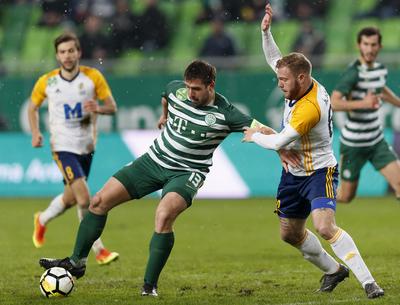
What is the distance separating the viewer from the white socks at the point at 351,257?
8148 millimetres

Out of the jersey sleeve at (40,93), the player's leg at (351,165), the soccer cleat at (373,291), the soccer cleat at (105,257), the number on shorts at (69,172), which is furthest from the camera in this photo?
the player's leg at (351,165)

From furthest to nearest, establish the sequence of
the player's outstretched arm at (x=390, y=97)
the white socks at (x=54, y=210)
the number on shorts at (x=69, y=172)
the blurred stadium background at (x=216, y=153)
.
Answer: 1. the player's outstretched arm at (x=390, y=97)
2. the white socks at (x=54, y=210)
3. the number on shorts at (x=69, y=172)
4. the blurred stadium background at (x=216, y=153)

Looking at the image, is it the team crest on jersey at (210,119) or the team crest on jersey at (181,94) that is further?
the team crest on jersey at (181,94)

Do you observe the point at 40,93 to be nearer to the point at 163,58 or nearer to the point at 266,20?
the point at 266,20

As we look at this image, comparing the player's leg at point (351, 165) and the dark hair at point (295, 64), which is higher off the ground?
the dark hair at point (295, 64)

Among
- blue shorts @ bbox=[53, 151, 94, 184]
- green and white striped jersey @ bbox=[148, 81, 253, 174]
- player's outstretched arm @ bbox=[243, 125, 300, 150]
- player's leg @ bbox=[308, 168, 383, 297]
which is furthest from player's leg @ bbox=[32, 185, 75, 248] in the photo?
player's leg @ bbox=[308, 168, 383, 297]

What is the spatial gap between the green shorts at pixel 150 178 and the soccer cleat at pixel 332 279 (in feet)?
4.27

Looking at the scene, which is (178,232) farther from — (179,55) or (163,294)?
(179,55)

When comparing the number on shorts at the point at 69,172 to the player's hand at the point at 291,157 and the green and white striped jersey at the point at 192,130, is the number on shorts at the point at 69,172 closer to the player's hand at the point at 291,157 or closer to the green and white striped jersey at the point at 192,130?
the green and white striped jersey at the point at 192,130

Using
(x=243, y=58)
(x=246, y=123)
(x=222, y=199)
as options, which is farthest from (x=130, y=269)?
(x=243, y=58)

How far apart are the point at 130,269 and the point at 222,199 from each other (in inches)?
299

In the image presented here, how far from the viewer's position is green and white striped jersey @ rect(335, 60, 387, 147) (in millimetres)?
12109

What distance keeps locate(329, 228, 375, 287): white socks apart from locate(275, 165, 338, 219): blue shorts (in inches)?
10.3

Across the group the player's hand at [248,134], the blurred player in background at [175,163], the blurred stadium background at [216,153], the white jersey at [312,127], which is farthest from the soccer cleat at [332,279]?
the player's hand at [248,134]
